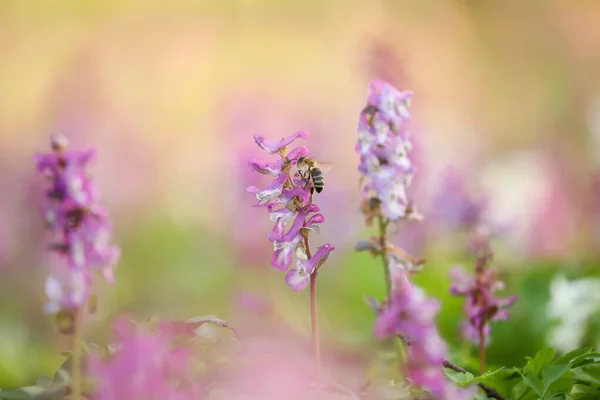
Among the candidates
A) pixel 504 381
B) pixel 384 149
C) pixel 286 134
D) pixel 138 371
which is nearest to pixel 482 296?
pixel 504 381

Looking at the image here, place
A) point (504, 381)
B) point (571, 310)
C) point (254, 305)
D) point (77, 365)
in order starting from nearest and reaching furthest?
1. point (77, 365)
2. point (504, 381)
3. point (254, 305)
4. point (571, 310)

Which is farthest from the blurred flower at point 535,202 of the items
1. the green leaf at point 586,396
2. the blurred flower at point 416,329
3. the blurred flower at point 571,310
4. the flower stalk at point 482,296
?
the blurred flower at point 416,329

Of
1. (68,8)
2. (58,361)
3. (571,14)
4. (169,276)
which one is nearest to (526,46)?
(571,14)

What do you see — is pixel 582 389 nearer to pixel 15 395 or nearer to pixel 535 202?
pixel 15 395

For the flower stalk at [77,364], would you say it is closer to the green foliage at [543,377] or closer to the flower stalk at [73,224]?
the flower stalk at [73,224]

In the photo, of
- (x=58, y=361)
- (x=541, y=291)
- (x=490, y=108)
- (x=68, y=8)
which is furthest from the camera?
(x=490, y=108)

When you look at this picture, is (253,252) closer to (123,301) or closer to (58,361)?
(123,301)
